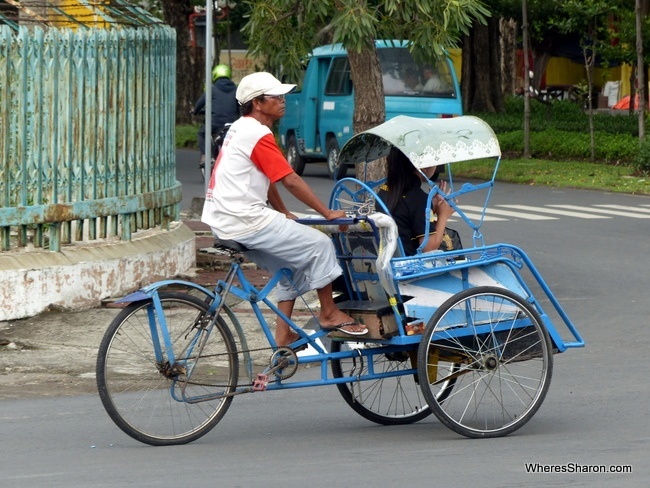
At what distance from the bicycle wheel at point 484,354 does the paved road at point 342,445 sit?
0.41ft

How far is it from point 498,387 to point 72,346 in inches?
129

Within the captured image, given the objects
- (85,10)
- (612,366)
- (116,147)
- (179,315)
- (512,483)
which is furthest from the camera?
(85,10)

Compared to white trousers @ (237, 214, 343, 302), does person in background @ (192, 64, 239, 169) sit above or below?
above

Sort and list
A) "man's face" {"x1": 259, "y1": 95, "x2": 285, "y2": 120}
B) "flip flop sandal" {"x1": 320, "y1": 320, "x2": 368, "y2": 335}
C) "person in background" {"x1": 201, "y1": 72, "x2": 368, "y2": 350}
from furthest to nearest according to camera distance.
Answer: "flip flop sandal" {"x1": 320, "y1": 320, "x2": 368, "y2": 335}
"man's face" {"x1": 259, "y1": 95, "x2": 285, "y2": 120}
"person in background" {"x1": 201, "y1": 72, "x2": 368, "y2": 350}

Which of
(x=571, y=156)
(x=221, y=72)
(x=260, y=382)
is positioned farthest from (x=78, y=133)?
(x=571, y=156)

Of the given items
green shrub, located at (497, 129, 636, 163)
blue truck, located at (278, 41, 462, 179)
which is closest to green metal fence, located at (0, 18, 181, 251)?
blue truck, located at (278, 41, 462, 179)

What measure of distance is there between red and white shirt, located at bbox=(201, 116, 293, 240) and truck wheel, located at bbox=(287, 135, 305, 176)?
18.4 metres

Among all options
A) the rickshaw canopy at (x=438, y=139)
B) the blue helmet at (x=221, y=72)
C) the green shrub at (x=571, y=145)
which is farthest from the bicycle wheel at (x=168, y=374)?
the green shrub at (x=571, y=145)

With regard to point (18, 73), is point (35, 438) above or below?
below

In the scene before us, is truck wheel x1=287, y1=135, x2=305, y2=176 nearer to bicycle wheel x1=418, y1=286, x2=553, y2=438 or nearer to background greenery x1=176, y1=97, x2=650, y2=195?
background greenery x1=176, y1=97, x2=650, y2=195

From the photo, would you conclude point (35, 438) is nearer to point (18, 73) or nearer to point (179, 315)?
point (179, 315)

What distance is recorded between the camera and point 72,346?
29.5ft

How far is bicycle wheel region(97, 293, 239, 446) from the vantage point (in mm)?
6270

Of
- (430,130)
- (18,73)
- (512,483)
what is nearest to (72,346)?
(18,73)
